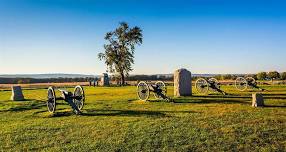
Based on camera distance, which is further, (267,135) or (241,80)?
(241,80)

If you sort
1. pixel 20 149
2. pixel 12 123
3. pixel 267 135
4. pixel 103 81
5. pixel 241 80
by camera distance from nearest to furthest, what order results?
pixel 20 149
pixel 267 135
pixel 12 123
pixel 241 80
pixel 103 81

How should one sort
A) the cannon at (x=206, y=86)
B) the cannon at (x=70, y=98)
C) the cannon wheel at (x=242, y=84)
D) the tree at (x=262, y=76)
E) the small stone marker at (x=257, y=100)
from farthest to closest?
the tree at (x=262, y=76) → the cannon wheel at (x=242, y=84) → the cannon at (x=206, y=86) → the small stone marker at (x=257, y=100) → the cannon at (x=70, y=98)

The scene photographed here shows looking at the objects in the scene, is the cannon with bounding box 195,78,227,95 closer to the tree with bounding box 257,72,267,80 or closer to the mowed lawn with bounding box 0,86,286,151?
the mowed lawn with bounding box 0,86,286,151

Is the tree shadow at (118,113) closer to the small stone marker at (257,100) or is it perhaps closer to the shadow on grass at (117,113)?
the shadow on grass at (117,113)

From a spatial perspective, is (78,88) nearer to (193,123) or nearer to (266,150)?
(193,123)

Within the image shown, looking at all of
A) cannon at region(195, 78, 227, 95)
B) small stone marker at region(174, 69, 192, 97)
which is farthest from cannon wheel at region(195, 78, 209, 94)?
small stone marker at region(174, 69, 192, 97)

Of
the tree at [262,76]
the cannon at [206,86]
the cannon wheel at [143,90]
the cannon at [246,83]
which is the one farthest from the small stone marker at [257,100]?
the tree at [262,76]

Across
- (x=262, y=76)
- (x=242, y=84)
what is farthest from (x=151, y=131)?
(x=262, y=76)

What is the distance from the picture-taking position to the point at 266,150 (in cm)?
970

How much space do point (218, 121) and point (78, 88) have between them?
7896 millimetres

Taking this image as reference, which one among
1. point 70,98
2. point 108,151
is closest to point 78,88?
point 70,98

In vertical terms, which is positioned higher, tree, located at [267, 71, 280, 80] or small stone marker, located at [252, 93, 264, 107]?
tree, located at [267, 71, 280, 80]

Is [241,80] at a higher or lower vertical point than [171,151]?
higher

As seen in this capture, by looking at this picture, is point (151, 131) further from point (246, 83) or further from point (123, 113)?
point (246, 83)
